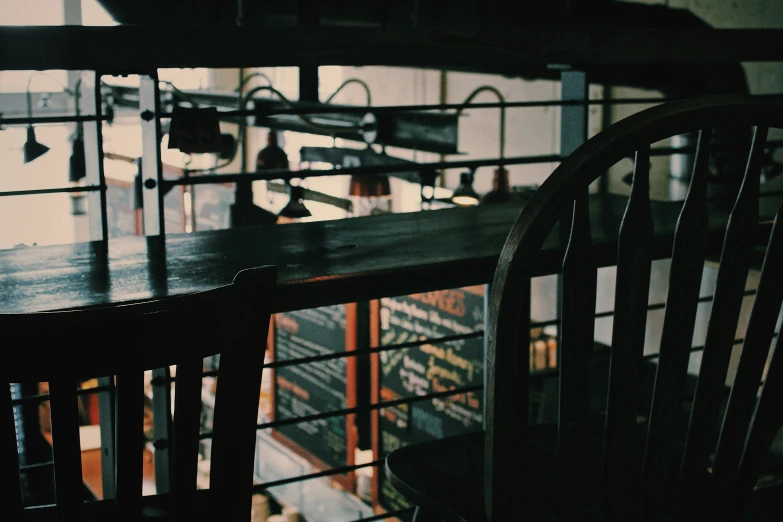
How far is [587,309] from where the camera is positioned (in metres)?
0.83

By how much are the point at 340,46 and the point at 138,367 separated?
2.32 feet

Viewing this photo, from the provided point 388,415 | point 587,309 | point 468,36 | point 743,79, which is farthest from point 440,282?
point 388,415

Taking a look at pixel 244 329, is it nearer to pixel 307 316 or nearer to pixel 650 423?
pixel 650 423

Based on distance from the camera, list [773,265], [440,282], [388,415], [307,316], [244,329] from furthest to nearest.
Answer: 1. [307,316]
2. [388,415]
3. [440,282]
4. [773,265]
5. [244,329]

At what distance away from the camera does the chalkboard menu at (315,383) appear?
6059 millimetres

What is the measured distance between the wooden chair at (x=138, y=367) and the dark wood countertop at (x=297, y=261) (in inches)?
12.4

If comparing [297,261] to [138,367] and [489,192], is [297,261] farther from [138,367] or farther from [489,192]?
[489,192]

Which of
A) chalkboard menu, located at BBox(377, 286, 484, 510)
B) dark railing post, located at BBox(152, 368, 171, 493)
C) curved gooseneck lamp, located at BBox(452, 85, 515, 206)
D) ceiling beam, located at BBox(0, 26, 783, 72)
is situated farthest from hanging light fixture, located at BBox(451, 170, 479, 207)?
dark railing post, located at BBox(152, 368, 171, 493)

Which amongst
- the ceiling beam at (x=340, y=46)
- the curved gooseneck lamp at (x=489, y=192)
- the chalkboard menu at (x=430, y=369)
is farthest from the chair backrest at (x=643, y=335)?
the chalkboard menu at (x=430, y=369)

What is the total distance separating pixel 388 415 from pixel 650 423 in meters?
4.98

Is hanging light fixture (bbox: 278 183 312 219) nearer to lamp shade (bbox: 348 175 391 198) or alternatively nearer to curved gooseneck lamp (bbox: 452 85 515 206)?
lamp shade (bbox: 348 175 391 198)

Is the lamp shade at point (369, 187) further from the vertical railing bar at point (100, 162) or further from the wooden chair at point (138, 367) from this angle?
the wooden chair at point (138, 367)

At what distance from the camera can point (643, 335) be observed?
85cm

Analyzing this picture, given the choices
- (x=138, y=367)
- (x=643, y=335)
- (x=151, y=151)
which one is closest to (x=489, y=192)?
(x=151, y=151)
